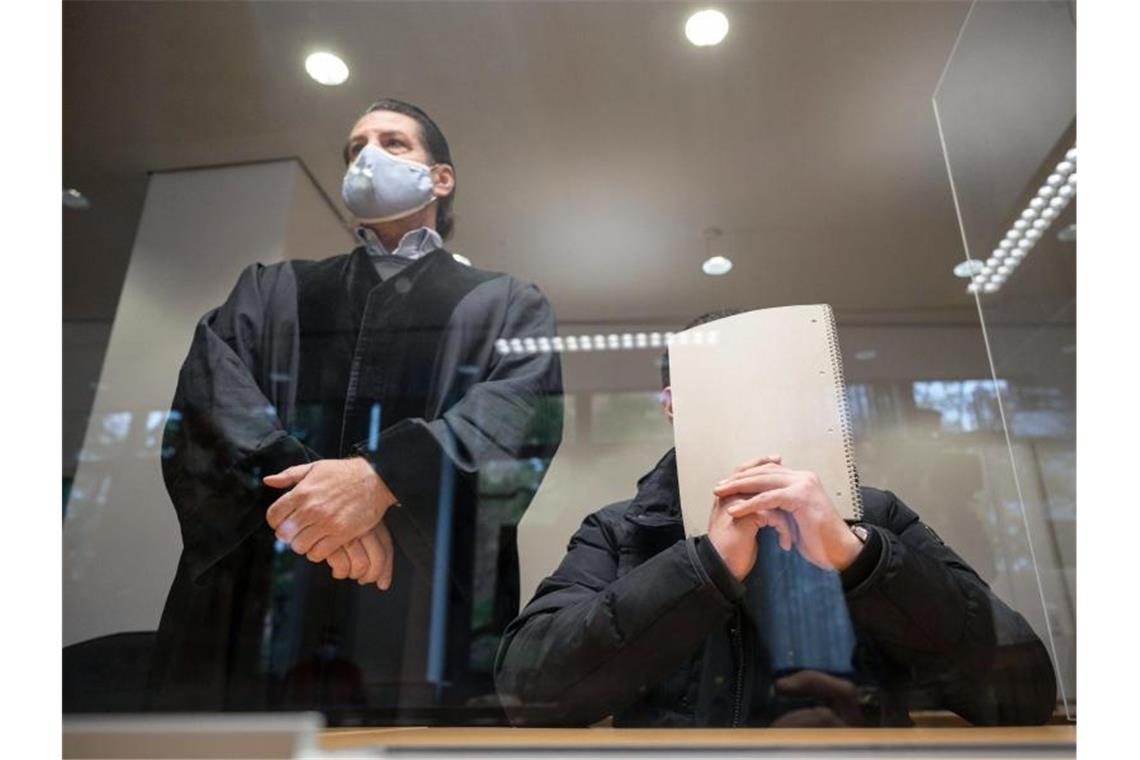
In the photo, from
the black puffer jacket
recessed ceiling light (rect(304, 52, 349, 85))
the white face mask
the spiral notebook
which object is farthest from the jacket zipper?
recessed ceiling light (rect(304, 52, 349, 85))

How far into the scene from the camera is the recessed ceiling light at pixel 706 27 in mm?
1089

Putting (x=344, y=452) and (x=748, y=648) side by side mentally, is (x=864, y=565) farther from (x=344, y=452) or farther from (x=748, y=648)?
(x=344, y=452)

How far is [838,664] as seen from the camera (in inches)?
34.5

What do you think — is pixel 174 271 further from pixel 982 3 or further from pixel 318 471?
pixel 982 3

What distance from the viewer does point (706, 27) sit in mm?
1092

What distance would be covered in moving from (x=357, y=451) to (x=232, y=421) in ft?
0.62

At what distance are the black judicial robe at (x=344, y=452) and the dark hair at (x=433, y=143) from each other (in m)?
0.05

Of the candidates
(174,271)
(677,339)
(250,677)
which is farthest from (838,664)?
(174,271)

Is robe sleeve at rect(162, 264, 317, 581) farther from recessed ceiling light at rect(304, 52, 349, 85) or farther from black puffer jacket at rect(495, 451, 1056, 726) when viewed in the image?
black puffer jacket at rect(495, 451, 1056, 726)

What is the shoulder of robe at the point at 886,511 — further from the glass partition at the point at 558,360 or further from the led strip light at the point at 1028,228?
the led strip light at the point at 1028,228

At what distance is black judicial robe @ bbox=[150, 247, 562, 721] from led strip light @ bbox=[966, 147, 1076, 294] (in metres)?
0.56

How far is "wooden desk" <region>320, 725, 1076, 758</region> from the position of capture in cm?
81

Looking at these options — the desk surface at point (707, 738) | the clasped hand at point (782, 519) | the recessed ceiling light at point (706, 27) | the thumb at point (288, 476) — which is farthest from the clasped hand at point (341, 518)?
the recessed ceiling light at point (706, 27)
